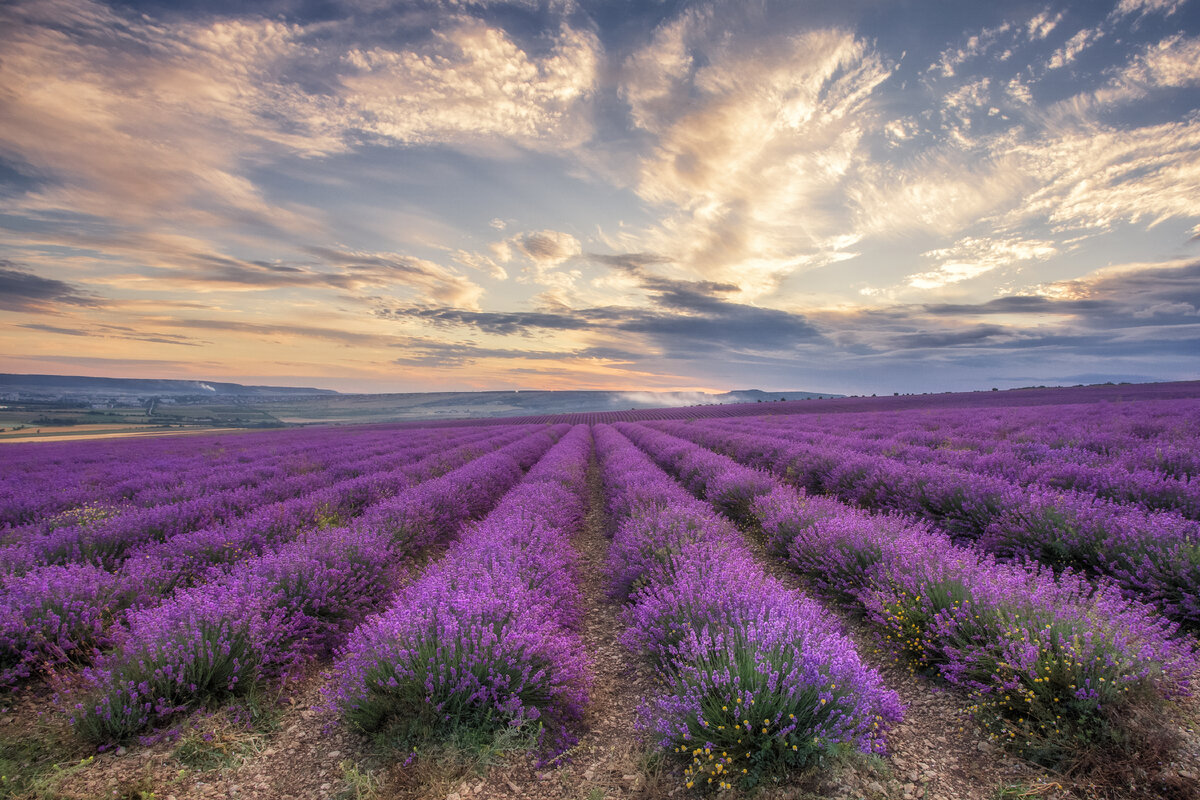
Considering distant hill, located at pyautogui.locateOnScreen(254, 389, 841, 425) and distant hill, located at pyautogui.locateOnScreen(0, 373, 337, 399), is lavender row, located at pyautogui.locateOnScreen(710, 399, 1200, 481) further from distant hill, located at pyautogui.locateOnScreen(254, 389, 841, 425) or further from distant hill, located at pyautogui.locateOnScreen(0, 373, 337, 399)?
distant hill, located at pyautogui.locateOnScreen(0, 373, 337, 399)

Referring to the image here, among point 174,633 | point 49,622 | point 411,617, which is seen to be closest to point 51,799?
point 174,633

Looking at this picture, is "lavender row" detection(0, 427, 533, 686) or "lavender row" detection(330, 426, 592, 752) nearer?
"lavender row" detection(330, 426, 592, 752)

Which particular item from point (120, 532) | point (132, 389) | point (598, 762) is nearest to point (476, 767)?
point (598, 762)

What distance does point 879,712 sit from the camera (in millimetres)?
2373

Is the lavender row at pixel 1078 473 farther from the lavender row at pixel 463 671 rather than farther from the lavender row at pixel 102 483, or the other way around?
the lavender row at pixel 102 483

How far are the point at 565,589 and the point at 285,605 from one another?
2198 mm

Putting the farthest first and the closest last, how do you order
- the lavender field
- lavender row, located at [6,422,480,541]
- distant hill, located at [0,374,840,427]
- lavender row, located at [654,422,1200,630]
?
distant hill, located at [0,374,840,427], lavender row, located at [6,422,480,541], lavender row, located at [654,422,1200,630], the lavender field

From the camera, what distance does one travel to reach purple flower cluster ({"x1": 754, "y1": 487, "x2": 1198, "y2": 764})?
2.21 metres

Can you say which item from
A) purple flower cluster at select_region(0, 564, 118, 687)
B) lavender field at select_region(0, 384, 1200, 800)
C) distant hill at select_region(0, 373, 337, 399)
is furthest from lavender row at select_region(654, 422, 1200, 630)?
distant hill at select_region(0, 373, 337, 399)

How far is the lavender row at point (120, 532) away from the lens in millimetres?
4805

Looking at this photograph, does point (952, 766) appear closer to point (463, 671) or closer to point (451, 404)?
point (463, 671)

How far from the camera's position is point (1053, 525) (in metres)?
4.36

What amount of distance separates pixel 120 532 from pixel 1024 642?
8511 millimetres

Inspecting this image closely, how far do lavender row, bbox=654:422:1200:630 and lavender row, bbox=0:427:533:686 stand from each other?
7.19m
